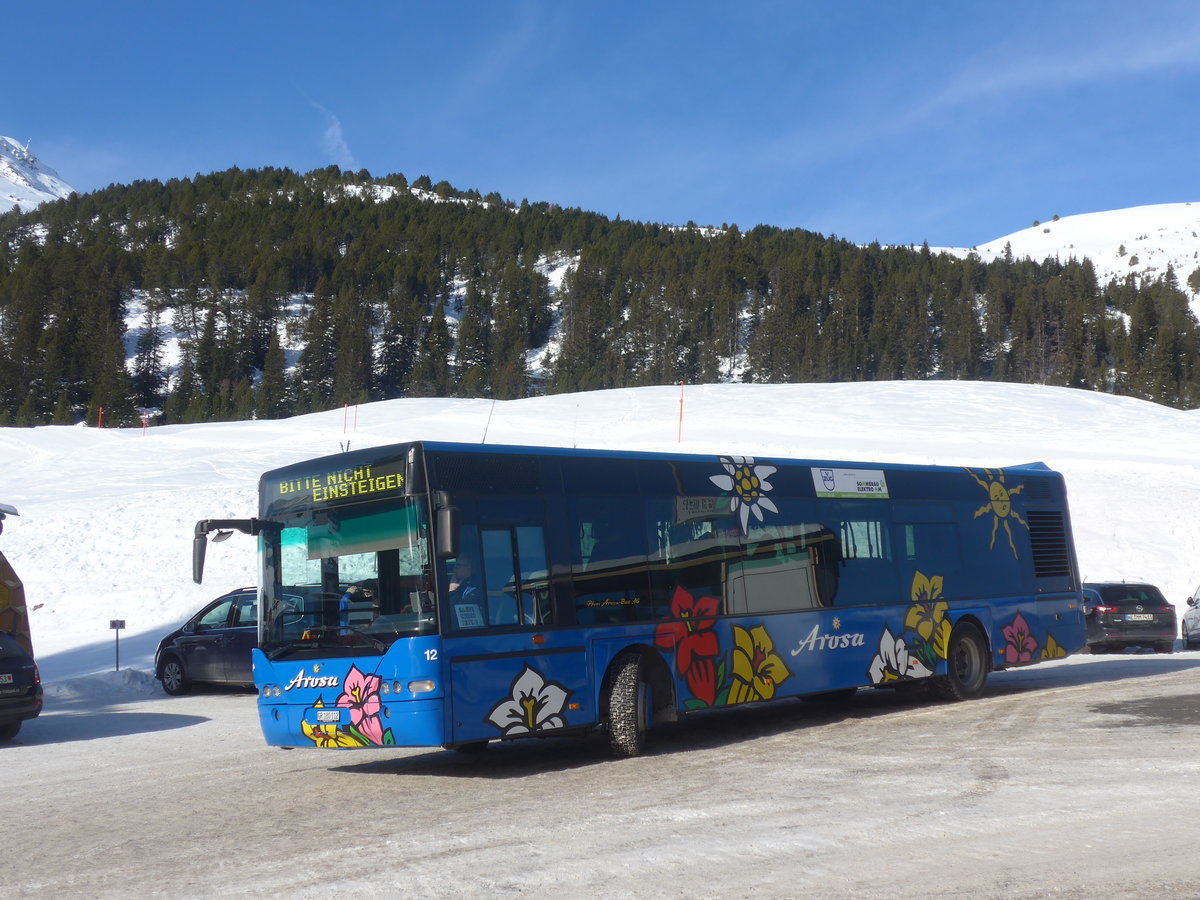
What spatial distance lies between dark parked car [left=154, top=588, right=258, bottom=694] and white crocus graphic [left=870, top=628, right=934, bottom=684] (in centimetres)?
871

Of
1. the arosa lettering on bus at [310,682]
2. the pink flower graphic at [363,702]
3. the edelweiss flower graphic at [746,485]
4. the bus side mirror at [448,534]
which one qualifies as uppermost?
the edelweiss flower graphic at [746,485]

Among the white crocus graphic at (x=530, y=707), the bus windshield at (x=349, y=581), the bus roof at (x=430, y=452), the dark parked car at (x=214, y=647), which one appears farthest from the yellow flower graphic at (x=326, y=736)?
the dark parked car at (x=214, y=647)

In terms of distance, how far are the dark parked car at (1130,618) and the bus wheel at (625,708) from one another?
14.3m

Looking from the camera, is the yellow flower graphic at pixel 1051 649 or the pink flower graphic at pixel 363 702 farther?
the yellow flower graphic at pixel 1051 649

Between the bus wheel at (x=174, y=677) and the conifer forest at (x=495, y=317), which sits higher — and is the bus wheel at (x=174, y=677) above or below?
below

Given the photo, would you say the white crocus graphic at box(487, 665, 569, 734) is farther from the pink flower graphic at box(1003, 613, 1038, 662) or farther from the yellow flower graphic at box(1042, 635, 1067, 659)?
the yellow flower graphic at box(1042, 635, 1067, 659)

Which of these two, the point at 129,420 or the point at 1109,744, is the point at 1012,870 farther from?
the point at 129,420

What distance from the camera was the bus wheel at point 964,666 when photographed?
1408 centimetres

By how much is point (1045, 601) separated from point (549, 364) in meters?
111

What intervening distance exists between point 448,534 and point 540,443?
34.0 metres

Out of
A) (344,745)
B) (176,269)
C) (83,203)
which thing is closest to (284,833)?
(344,745)

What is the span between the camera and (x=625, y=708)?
1033 cm

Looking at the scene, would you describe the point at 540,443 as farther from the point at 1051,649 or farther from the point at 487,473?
the point at 487,473

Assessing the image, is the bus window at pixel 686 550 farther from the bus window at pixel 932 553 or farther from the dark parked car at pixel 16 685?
the dark parked car at pixel 16 685
